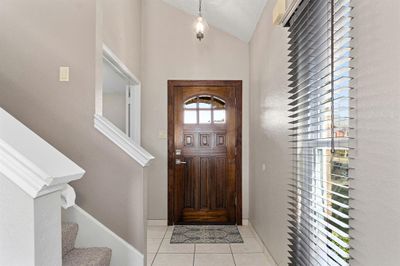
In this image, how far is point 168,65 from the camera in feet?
15.5

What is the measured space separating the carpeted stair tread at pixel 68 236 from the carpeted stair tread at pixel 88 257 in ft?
0.12

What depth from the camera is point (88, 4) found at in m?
2.62

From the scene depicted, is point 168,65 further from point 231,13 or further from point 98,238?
point 98,238

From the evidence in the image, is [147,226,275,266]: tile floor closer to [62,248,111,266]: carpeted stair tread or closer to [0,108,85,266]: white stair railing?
[62,248,111,266]: carpeted stair tread

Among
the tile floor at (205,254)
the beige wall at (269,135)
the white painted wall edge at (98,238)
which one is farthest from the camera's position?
the tile floor at (205,254)

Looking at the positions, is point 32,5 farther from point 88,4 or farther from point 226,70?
point 226,70

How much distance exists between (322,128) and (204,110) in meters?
2.95

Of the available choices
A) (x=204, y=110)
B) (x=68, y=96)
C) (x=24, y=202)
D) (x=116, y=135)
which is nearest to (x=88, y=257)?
(x=116, y=135)

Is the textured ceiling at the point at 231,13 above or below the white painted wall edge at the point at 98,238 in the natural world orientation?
above

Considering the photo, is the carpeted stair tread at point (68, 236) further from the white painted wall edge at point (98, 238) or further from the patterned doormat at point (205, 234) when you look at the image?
the patterned doormat at point (205, 234)

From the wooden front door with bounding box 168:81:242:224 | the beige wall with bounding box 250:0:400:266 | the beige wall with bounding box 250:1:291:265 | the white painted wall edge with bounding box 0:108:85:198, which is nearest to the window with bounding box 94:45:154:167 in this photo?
the wooden front door with bounding box 168:81:242:224

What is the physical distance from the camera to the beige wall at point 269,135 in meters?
2.76

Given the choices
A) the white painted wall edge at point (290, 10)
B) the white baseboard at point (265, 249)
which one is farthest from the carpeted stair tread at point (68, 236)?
the white painted wall edge at point (290, 10)

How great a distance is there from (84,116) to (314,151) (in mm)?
1694
